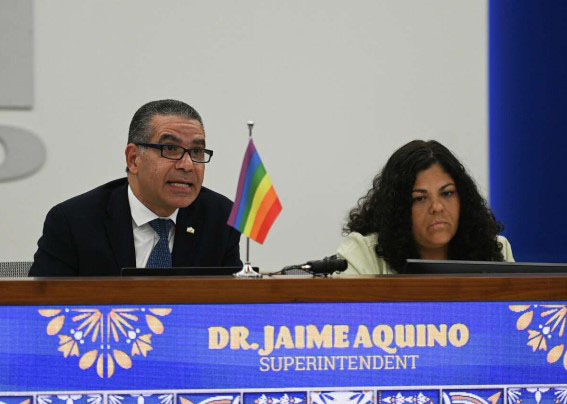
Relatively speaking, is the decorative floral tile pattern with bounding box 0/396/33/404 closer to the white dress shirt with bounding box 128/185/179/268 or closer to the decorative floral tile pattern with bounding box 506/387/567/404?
the decorative floral tile pattern with bounding box 506/387/567/404

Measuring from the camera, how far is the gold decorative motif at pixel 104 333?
127cm

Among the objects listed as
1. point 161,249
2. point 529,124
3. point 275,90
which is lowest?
point 161,249

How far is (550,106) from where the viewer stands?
11.9 feet

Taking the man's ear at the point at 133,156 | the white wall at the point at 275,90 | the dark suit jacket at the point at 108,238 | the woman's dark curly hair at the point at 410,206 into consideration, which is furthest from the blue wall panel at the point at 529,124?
the man's ear at the point at 133,156

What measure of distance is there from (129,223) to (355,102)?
181 cm

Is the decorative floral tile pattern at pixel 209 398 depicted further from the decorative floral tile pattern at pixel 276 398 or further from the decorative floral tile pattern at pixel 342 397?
the decorative floral tile pattern at pixel 342 397

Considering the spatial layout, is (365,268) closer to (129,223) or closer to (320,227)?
(129,223)

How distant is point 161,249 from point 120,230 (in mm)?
136

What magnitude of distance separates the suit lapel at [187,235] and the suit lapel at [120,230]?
138mm

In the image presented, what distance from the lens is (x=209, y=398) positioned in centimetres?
128

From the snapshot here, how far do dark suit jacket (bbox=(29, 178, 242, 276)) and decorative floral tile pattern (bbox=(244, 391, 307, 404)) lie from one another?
1.03 m

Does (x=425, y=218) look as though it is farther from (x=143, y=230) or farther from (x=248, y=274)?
(x=248, y=274)

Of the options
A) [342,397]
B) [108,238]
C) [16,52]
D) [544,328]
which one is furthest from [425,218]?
[16,52]

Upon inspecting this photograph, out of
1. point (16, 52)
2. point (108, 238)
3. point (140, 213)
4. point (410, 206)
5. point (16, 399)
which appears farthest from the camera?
point (16, 52)
